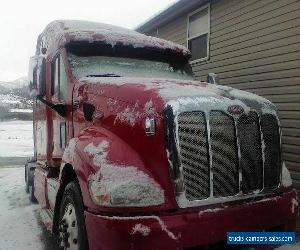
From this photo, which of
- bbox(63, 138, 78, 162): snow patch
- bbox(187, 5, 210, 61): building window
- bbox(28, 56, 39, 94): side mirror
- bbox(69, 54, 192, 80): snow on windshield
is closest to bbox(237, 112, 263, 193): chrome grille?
bbox(63, 138, 78, 162): snow patch

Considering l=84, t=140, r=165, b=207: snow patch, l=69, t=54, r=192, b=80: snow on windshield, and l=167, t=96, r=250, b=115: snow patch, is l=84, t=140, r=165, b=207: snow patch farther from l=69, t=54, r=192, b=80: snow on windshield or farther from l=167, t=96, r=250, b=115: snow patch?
l=69, t=54, r=192, b=80: snow on windshield

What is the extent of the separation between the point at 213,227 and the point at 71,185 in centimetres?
139

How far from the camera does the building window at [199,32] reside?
10.4m

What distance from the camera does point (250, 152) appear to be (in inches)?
137

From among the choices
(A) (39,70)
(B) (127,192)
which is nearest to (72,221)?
(B) (127,192)

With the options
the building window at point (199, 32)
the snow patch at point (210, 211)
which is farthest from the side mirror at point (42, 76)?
the building window at point (199, 32)

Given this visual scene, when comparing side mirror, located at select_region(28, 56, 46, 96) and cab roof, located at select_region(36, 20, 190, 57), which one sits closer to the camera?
cab roof, located at select_region(36, 20, 190, 57)

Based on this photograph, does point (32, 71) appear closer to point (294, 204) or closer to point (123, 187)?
point (123, 187)

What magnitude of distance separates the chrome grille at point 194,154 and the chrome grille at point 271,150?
2.26ft

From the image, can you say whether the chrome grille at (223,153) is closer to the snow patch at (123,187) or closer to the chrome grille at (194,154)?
the chrome grille at (194,154)

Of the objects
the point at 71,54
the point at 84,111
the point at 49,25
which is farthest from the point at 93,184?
the point at 49,25

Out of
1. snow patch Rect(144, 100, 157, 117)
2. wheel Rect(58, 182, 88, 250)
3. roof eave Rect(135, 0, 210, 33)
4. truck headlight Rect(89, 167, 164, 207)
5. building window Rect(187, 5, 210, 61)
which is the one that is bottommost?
wheel Rect(58, 182, 88, 250)

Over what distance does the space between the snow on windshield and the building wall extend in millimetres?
3331

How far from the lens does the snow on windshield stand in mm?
4598
